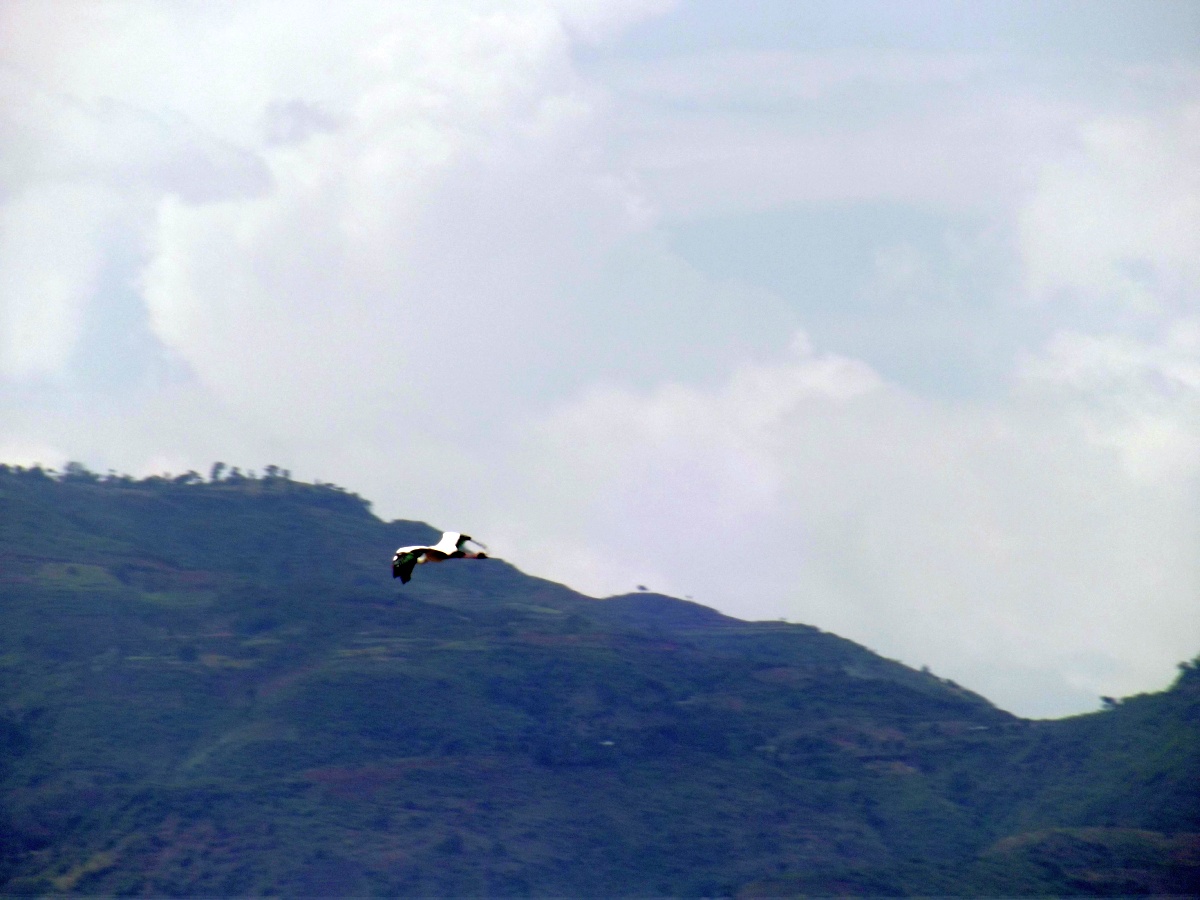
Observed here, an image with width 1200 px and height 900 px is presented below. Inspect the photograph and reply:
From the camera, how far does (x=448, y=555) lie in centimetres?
6462
